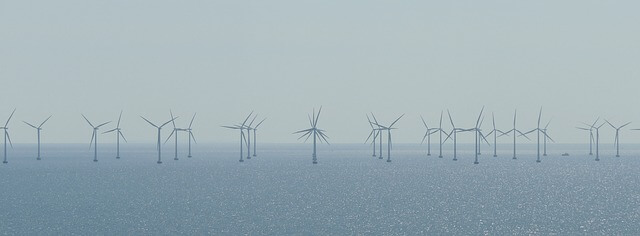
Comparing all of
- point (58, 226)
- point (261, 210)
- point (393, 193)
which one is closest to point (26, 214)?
point (58, 226)

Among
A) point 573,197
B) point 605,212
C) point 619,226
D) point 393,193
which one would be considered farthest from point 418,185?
point 619,226

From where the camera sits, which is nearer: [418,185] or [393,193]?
[393,193]

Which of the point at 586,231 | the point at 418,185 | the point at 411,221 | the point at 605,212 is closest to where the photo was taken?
the point at 586,231

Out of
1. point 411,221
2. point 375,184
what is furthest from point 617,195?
point 411,221

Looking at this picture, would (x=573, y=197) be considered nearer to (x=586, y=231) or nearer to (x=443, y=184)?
(x=443, y=184)

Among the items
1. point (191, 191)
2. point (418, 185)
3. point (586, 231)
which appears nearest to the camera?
point (586, 231)

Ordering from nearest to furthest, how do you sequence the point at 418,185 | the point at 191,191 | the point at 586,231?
the point at 586,231 → the point at 191,191 → the point at 418,185

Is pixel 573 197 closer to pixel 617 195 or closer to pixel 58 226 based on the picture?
pixel 617 195

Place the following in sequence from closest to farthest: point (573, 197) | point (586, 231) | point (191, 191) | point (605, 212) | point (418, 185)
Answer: point (586, 231) → point (605, 212) → point (573, 197) → point (191, 191) → point (418, 185)
